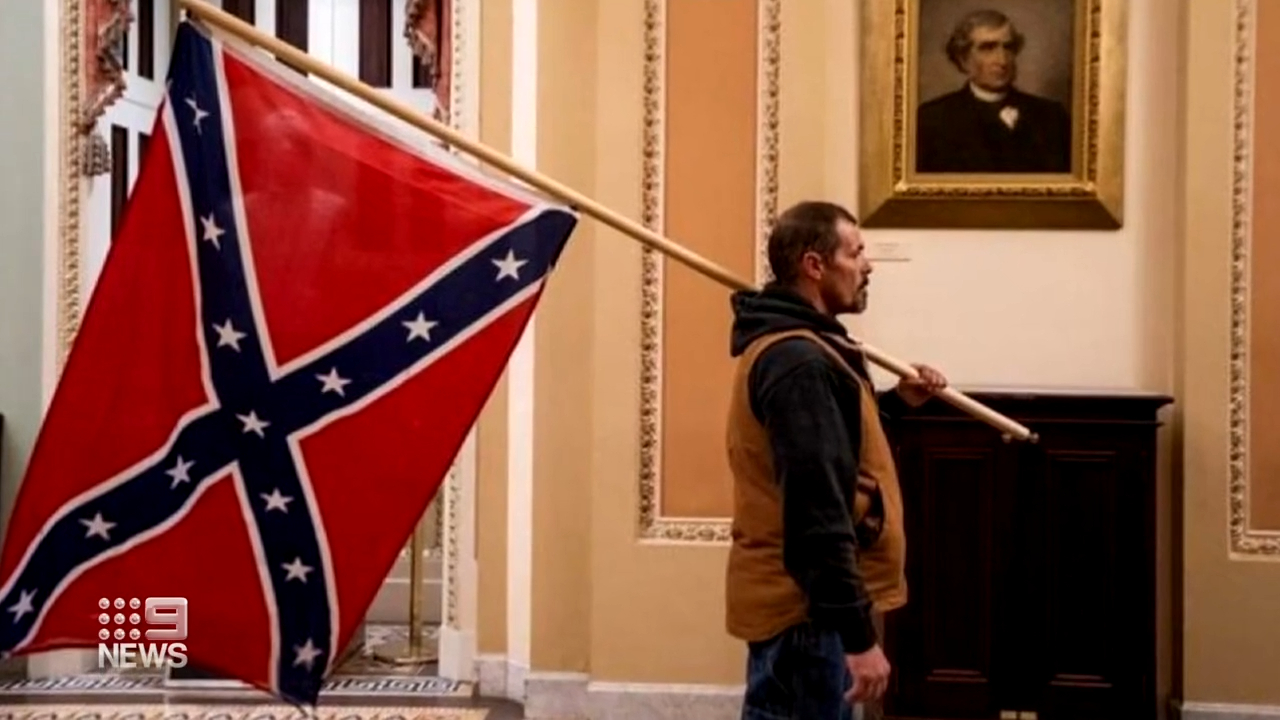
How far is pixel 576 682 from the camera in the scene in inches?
178

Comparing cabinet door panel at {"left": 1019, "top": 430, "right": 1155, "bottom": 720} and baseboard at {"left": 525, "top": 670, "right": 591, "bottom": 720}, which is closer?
cabinet door panel at {"left": 1019, "top": 430, "right": 1155, "bottom": 720}

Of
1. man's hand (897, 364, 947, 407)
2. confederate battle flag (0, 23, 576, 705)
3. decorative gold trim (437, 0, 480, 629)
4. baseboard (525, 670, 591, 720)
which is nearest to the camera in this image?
confederate battle flag (0, 23, 576, 705)

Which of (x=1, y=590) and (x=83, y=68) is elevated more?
(x=83, y=68)

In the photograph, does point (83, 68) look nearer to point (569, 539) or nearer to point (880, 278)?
point (569, 539)

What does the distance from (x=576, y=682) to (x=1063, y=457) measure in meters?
1.74

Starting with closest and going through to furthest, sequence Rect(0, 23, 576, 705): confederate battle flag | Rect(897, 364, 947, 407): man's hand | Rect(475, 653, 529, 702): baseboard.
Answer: Rect(0, 23, 576, 705): confederate battle flag → Rect(897, 364, 947, 407): man's hand → Rect(475, 653, 529, 702): baseboard

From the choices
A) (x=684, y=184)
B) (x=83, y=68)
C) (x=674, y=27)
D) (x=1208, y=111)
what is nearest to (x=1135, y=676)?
(x=1208, y=111)

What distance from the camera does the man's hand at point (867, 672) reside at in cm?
211

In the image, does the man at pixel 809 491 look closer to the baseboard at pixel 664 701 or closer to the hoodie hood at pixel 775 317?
the hoodie hood at pixel 775 317

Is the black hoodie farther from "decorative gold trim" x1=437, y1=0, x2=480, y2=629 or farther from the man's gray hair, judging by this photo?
"decorative gold trim" x1=437, y1=0, x2=480, y2=629

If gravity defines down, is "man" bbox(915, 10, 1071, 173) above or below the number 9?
above

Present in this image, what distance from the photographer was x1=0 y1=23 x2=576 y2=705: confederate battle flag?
7.72ft

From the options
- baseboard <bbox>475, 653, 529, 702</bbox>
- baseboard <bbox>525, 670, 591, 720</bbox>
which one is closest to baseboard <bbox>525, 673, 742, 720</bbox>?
baseboard <bbox>525, 670, 591, 720</bbox>

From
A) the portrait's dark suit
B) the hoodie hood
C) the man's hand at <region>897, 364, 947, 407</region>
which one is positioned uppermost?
the portrait's dark suit
